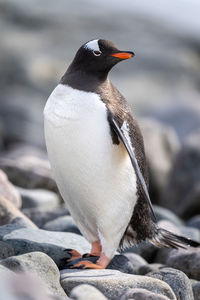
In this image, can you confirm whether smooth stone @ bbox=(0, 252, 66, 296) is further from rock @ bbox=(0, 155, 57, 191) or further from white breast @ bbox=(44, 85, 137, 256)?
rock @ bbox=(0, 155, 57, 191)

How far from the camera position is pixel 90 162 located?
3.96 meters

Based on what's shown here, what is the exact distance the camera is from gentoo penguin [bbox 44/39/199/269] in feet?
12.9

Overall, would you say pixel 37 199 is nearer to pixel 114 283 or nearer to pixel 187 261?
pixel 187 261

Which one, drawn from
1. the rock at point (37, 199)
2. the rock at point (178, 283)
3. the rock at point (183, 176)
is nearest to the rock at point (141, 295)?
the rock at point (178, 283)

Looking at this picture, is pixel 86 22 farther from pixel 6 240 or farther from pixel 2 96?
pixel 6 240

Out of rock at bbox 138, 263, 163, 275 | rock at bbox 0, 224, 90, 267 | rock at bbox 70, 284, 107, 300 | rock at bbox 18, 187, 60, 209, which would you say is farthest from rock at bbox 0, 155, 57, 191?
rock at bbox 70, 284, 107, 300

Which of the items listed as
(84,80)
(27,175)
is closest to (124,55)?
(84,80)

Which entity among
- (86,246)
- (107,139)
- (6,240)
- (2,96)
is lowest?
(2,96)

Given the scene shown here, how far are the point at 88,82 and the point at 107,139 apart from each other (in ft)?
1.46

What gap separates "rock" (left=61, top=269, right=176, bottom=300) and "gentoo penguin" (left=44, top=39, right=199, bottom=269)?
0.46m

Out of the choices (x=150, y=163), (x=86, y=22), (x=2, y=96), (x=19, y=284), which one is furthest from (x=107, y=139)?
(x=86, y=22)

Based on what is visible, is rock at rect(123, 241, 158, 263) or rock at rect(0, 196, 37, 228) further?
rock at rect(123, 241, 158, 263)

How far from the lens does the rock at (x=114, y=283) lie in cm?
331

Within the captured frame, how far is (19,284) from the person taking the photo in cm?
224
